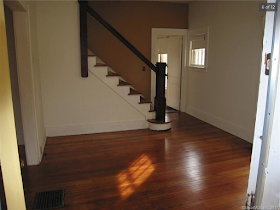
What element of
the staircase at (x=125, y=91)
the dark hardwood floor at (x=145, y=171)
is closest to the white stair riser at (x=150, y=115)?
the staircase at (x=125, y=91)

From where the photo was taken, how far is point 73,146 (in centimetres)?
375

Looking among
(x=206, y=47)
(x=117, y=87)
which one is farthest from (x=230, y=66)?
(x=117, y=87)

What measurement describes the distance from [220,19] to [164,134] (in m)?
2.48

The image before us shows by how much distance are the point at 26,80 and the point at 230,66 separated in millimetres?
3447

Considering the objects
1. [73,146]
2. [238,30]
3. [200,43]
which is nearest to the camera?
[73,146]

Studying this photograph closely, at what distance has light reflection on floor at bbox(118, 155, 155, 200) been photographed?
2510 mm

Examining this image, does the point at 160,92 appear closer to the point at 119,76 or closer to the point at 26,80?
the point at 119,76

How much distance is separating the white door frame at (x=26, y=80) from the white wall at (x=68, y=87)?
3.23 ft

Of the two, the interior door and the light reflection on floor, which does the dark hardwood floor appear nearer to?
the light reflection on floor

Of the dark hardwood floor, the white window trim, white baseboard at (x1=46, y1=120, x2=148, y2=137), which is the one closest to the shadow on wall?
the white window trim

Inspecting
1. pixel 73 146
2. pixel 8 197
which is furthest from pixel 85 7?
pixel 8 197

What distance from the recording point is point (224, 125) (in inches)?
180

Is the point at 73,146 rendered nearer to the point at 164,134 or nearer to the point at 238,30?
the point at 164,134

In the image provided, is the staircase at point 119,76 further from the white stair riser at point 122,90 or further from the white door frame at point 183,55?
the white door frame at point 183,55
